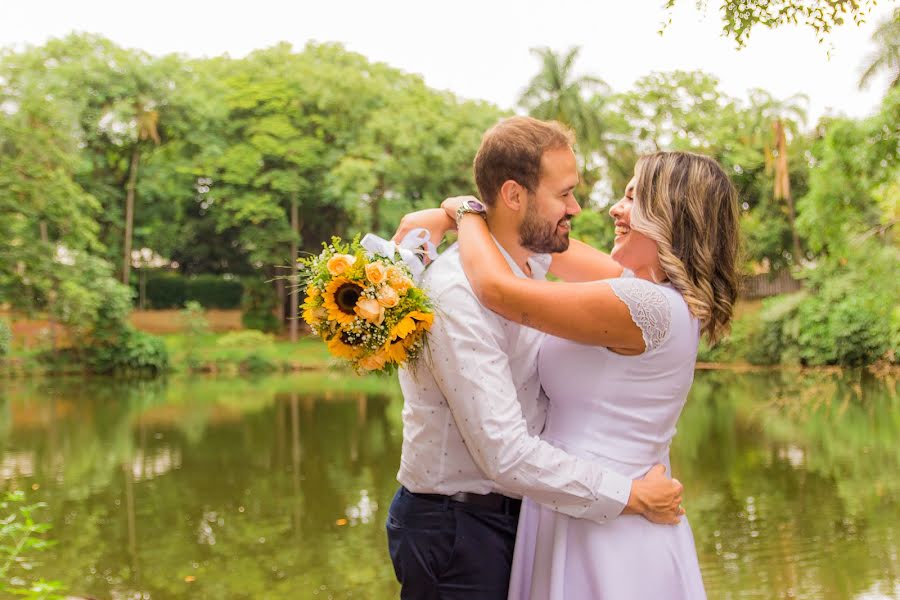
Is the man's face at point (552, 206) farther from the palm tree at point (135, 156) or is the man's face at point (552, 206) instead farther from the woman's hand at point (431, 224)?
the palm tree at point (135, 156)

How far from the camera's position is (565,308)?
7.44ft

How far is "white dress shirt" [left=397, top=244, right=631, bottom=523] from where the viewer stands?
2.23 metres

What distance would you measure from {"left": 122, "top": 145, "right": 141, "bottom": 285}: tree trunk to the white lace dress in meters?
33.6

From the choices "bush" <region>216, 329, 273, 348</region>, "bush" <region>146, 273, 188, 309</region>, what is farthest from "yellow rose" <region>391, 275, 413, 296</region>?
"bush" <region>146, 273, 188, 309</region>

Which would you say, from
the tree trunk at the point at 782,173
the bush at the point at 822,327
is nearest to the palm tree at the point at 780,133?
the tree trunk at the point at 782,173

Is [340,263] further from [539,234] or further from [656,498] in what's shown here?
[656,498]

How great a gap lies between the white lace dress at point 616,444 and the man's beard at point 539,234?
19 centimetres

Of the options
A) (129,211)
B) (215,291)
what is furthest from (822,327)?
(129,211)

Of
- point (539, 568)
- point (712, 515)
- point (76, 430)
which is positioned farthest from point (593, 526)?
point (76, 430)

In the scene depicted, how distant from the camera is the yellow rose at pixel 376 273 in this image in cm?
231

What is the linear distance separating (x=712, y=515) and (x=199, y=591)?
455cm

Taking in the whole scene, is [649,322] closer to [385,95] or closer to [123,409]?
[123,409]

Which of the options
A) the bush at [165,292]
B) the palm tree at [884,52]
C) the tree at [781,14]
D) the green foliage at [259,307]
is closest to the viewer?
the tree at [781,14]

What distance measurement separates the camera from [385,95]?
3578 centimetres
